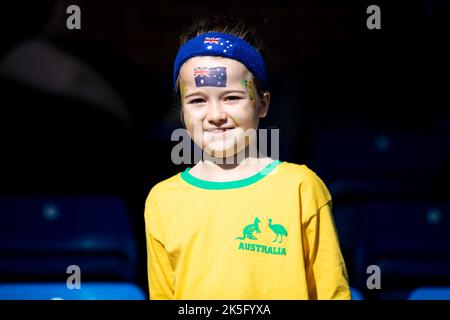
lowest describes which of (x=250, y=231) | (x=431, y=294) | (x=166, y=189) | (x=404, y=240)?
(x=431, y=294)

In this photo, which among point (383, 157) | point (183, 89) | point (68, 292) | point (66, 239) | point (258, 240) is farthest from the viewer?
point (383, 157)

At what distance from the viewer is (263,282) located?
164cm

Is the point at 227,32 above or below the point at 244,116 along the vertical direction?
above

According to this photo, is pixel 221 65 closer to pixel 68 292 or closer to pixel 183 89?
pixel 183 89

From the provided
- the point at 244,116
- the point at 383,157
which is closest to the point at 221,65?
the point at 244,116

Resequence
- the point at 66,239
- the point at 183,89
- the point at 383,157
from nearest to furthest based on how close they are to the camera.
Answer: the point at 183,89 → the point at 66,239 → the point at 383,157

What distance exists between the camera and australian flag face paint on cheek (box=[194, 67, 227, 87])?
5.60ft

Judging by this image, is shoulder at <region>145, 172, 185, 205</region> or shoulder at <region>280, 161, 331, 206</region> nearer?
shoulder at <region>280, 161, 331, 206</region>

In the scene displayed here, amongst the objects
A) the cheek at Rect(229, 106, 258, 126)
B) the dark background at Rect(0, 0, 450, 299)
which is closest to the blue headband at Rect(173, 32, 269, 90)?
the cheek at Rect(229, 106, 258, 126)

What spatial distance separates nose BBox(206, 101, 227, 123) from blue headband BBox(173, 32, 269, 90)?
0.42 ft

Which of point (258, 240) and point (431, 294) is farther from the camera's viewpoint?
point (431, 294)

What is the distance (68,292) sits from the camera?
7.13 ft

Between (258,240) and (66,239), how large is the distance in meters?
1.30

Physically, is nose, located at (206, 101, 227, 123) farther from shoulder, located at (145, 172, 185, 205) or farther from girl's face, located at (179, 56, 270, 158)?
shoulder, located at (145, 172, 185, 205)
